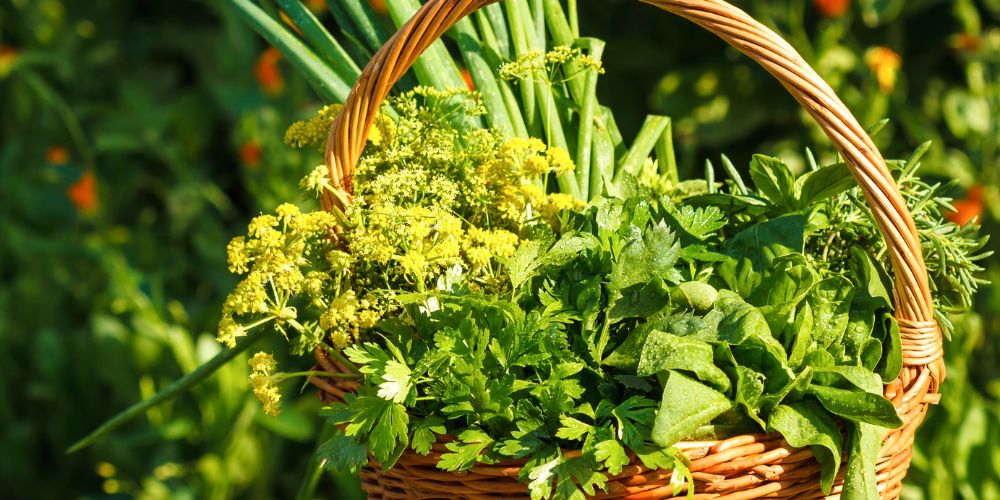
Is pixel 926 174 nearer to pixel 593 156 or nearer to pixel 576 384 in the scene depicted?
pixel 593 156

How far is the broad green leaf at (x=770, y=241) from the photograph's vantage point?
2.87 ft

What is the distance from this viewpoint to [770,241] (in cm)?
88

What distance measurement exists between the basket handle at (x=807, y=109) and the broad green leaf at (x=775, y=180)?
89mm

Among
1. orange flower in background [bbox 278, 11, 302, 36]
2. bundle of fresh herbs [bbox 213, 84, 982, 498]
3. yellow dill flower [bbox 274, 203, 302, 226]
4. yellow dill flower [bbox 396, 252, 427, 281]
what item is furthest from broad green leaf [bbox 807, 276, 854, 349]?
orange flower in background [bbox 278, 11, 302, 36]

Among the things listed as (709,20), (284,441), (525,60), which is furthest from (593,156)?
(284,441)

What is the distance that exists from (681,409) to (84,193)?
1.99 meters

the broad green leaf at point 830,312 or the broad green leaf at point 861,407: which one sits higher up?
the broad green leaf at point 830,312

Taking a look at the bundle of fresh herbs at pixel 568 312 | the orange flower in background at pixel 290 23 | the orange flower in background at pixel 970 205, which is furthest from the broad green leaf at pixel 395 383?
the orange flower in background at pixel 970 205

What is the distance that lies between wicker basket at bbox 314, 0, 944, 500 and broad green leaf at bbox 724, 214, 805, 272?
84 mm

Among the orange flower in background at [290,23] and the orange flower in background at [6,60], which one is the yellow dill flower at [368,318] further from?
the orange flower in background at [6,60]

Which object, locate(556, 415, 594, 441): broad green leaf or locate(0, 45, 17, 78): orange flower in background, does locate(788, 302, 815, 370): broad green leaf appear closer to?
locate(556, 415, 594, 441): broad green leaf

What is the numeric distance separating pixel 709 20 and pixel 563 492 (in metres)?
0.40

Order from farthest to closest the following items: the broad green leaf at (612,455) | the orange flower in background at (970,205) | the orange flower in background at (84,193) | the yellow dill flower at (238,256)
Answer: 1. the orange flower in background at (84,193)
2. the orange flower in background at (970,205)
3. the yellow dill flower at (238,256)
4. the broad green leaf at (612,455)

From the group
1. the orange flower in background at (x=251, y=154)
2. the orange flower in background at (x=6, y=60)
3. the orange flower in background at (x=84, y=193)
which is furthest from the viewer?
the orange flower in background at (x=6, y=60)
